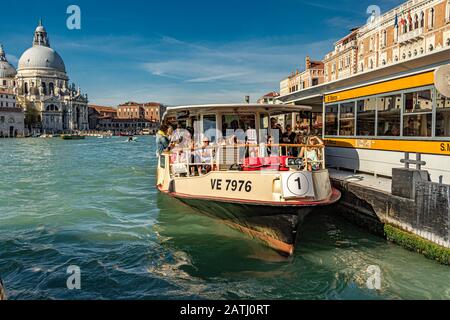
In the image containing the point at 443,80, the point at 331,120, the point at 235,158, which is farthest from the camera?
the point at 331,120

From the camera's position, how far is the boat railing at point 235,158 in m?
8.29

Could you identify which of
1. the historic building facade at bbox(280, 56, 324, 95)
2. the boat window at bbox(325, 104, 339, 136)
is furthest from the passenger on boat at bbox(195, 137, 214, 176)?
the historic building facade at bbox(280, 56, 324, 95)

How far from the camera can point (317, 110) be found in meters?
17.3

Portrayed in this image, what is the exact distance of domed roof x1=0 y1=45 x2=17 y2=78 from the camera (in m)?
147

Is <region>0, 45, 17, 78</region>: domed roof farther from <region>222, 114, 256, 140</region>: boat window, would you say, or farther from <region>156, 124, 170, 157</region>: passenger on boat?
<region>222, 114, 256, 140</region>: boat window

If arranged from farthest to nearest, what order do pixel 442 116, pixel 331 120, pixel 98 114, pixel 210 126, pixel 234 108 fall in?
pixel 98 114, pixel 331 120, pixel 210 126, pixel 234 108, pixel 442 116

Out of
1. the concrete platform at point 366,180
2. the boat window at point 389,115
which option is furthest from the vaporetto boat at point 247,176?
the boat window at point 389,115

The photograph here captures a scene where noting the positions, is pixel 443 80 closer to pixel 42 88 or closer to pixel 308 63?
pixel 308 63

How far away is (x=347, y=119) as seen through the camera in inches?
489

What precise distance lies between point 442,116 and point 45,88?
153117 millimetres

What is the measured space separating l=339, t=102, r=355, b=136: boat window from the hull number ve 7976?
A: 214 inches

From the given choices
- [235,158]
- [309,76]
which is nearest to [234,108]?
[235,158]

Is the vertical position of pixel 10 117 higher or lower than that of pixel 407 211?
higher

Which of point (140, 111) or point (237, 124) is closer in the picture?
point (237, 124)
